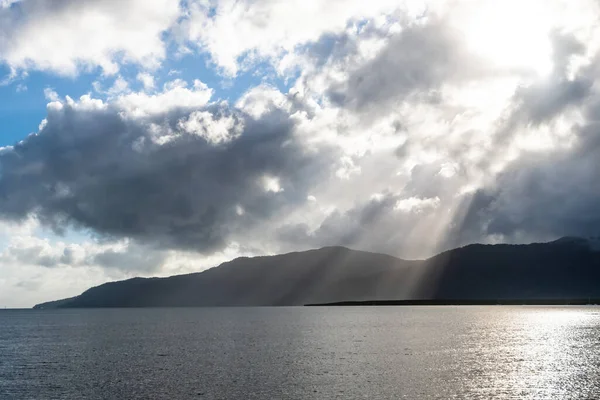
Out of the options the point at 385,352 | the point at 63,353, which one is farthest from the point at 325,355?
the point at 63,353

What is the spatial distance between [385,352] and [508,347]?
119 ft

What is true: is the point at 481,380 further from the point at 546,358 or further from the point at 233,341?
the point at 233,341

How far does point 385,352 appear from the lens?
12606cm

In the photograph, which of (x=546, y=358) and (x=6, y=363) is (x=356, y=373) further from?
(x=6, y=363)

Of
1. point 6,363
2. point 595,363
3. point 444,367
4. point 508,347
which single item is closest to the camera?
point 444,367

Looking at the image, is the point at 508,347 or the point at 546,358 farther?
the point at 508,347

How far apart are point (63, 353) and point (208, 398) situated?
7498 centimetres

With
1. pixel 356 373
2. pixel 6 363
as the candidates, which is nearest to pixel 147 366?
pixel 6 363

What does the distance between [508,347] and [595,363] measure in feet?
111

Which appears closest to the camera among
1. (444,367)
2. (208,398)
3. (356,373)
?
(208,398)

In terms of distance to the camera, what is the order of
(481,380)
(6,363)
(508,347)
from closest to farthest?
1. (481,380)
2. (6,363)
3. (508,347)

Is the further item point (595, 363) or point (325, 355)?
point (325, 355)

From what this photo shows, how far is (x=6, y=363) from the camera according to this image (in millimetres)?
115688

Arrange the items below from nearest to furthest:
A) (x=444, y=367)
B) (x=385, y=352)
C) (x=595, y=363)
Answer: (x=444, y=367) → (x=595, y=363) → (x=385, y=352)
